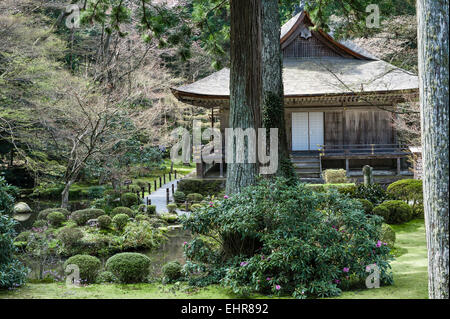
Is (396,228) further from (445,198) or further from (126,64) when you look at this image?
(126,64)

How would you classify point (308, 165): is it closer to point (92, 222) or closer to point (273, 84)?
point (92, 222)

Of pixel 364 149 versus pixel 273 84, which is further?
pixel 364 149

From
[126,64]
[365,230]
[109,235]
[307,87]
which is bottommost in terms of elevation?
[109,235]

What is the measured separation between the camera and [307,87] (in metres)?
19.2

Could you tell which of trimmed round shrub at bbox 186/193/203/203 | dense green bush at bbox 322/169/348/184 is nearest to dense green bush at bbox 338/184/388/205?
dense green bush at bbox 322/169/348/184

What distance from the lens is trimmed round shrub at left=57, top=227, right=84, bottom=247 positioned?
11.3m

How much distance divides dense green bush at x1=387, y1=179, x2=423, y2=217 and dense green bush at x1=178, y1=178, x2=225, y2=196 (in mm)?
7148

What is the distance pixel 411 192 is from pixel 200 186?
840cm

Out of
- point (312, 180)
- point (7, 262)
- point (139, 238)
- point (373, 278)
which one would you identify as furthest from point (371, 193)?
point (7, 262)

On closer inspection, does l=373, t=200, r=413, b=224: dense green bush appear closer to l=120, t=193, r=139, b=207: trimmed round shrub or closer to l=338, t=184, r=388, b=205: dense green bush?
l=338, t=184, r=388, b=205: dense green bush

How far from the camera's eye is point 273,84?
8.17 metres

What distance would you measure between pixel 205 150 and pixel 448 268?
15.9 m

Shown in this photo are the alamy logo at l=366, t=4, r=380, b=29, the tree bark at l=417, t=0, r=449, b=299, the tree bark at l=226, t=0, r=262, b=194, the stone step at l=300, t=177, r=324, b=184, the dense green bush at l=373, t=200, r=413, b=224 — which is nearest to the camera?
the tree bark at l=417, t=0, r=449, b=299
